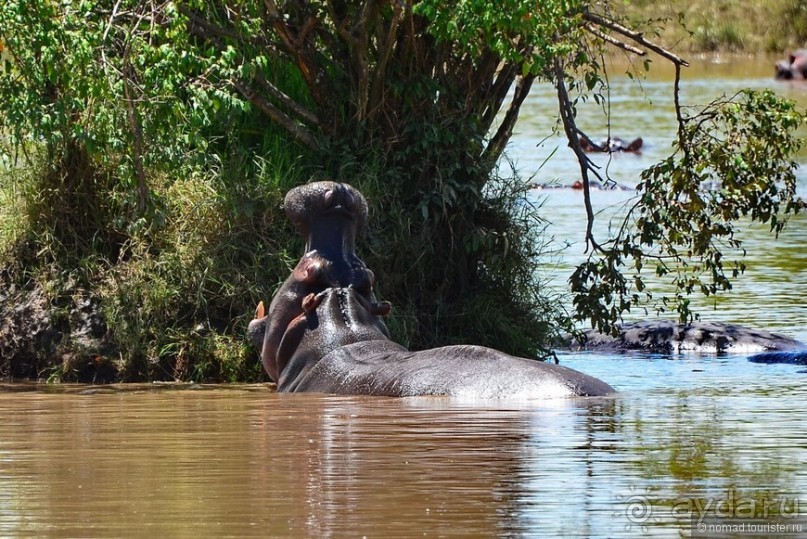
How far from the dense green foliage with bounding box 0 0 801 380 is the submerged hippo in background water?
2.10 ft

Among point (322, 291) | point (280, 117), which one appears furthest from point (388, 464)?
point (280, 117)

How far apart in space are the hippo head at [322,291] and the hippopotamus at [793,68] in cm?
2775

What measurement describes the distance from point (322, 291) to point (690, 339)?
12.2 feet

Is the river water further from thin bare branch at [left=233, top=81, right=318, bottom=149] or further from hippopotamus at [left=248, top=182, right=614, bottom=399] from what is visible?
thin bare branch at [left=233, top=81, right=318, bottom=149]

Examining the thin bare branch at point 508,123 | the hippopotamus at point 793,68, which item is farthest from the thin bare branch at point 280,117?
the hippopotamus at point 793,68

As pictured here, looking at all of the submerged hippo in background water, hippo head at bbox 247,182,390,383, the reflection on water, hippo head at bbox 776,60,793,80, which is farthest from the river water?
hippo head at bbox 776,60,793,80

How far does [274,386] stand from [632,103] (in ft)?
70.8

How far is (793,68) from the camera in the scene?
3459cm

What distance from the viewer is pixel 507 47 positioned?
8.55m

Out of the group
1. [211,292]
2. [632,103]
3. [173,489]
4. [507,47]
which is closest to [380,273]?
[211,292]

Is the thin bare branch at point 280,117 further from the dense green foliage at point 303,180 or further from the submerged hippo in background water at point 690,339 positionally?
the submerged hippo in background water at point 690,339

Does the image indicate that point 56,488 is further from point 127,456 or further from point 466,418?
point 466,418

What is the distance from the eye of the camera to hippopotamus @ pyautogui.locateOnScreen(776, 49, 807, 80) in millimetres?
34312

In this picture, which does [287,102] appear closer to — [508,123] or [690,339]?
[508,123]
